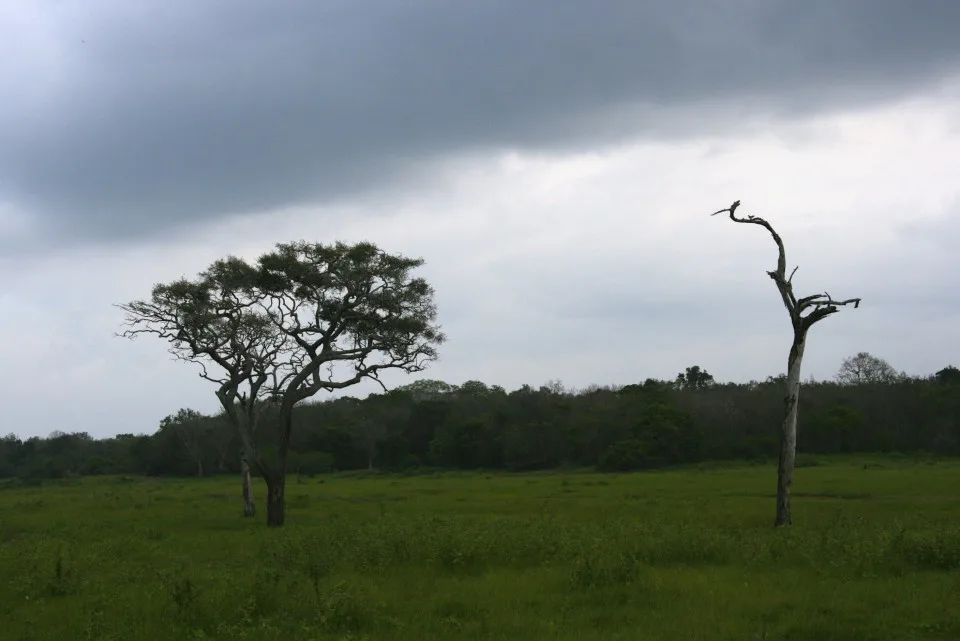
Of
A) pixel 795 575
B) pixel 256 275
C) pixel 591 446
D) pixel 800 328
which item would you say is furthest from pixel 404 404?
pixel 795 575

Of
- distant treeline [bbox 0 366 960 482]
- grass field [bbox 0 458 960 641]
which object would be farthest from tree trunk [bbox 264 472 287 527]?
distant treeline [bbox 0 366 960 482]

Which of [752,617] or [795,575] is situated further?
[795,575]

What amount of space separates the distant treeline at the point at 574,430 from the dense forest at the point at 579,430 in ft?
0.36

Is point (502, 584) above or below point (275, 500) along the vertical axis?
above

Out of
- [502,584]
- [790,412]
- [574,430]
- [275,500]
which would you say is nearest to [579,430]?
[574,430]

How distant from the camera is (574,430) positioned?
70.0 m

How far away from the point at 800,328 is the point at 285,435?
55.8 ft

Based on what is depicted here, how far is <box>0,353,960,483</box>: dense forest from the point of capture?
6209cm

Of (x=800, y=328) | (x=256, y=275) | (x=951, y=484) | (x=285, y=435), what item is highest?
(x=256, y=275)

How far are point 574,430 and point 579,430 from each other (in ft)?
1.36

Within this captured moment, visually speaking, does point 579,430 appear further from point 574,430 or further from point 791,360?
point 791,360

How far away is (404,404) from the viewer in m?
92.2

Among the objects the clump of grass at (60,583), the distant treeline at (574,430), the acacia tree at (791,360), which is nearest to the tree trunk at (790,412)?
the acacia tree at (791,360)

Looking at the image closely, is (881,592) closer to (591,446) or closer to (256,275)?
(256,275)
